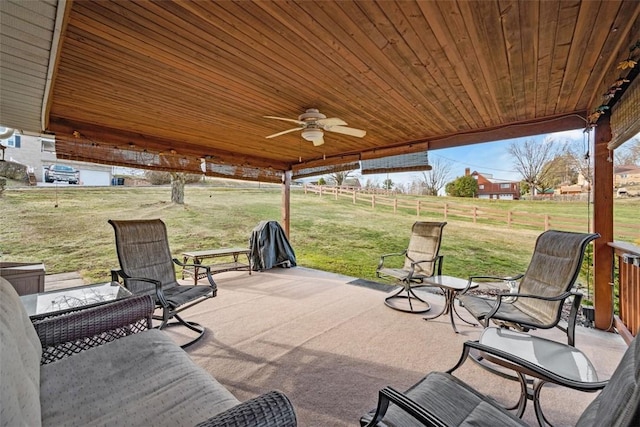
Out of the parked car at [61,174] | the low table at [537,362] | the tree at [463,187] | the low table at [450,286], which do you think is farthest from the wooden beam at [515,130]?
the parked car at [61,174]

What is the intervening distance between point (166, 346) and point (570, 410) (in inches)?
104

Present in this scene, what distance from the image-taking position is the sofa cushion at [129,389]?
3.67 feet

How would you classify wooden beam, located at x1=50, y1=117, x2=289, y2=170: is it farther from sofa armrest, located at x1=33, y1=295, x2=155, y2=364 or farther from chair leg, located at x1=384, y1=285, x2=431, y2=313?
chair leg, located at x1=384, y1=285, x2=431, y2=313

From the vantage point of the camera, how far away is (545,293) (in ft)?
8.06

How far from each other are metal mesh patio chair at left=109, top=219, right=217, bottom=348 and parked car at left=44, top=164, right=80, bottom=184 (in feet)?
13.8

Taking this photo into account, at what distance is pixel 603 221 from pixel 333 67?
3180 mm

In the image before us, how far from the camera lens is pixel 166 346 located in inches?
66.9

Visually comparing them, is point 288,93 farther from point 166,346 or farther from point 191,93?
point 166,346

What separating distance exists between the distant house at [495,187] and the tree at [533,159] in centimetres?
22

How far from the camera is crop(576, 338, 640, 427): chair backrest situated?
2.26ft

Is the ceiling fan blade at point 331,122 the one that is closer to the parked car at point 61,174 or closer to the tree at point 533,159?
the tree at point 533,159

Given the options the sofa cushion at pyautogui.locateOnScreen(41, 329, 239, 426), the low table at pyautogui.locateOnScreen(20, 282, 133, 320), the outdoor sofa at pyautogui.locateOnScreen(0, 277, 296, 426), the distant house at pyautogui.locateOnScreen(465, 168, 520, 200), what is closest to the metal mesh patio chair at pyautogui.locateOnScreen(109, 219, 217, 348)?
the low table at pyautogui.locateOnScreen(20, 282, 133, 320)

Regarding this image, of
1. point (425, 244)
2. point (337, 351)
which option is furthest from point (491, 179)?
point (337, 351)

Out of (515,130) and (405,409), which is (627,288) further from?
(405,409)
